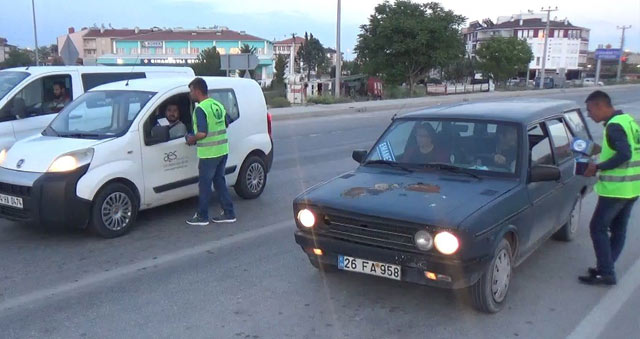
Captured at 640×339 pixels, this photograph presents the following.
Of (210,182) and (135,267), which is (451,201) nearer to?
(135,267)

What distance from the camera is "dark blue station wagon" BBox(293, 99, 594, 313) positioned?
13.1 feet

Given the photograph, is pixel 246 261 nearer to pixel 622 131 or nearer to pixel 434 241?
pixel 434 241

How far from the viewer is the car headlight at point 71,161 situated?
19.2 feet

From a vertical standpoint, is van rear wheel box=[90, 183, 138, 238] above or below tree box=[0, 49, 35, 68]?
below

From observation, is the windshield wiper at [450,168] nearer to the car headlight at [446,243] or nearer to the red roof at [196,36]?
the car headlight at [446,243]

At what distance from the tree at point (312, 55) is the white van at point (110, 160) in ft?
378

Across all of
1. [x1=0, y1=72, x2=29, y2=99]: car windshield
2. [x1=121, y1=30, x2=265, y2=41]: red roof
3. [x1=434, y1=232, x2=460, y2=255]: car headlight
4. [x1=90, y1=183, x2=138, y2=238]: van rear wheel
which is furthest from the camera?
[x1=121, y1=30, x2=265, y2=41]: red roof

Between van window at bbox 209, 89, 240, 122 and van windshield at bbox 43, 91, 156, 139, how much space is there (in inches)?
43.6

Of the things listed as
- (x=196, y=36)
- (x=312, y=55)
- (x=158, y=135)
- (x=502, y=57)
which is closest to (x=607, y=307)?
(x=158, y=135)

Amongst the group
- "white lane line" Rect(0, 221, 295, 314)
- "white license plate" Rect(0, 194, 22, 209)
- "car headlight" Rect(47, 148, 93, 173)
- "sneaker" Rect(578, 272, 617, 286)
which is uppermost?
"car headlight" Rect(47, 148, 93, 173)

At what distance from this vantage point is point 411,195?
4379 millimetres

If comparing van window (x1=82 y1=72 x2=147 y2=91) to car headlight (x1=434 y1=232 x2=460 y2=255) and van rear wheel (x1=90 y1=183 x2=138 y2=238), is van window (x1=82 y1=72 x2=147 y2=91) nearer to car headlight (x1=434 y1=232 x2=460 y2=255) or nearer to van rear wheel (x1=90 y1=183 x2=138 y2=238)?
van rear wheel (x1=90 y1=183 x2=138 y2=238)

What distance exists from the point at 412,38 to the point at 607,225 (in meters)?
40.7

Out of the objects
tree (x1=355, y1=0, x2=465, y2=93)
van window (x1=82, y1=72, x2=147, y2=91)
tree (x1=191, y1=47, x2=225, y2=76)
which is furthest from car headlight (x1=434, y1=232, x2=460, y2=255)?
tree (x1=191, y1=47, x2=225, y2=76)
